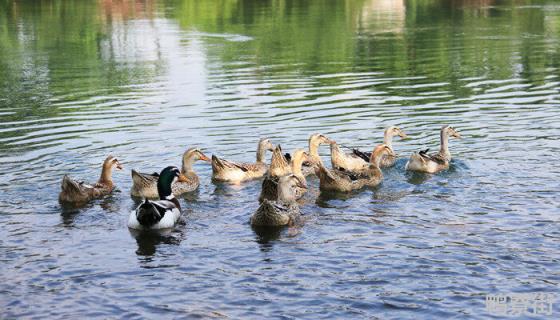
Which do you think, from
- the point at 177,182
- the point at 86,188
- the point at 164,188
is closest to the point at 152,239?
the point at 164,188

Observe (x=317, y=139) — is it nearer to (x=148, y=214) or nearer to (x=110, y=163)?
(x=110, y=163)

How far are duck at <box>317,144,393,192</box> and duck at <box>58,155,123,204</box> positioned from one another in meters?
4.59

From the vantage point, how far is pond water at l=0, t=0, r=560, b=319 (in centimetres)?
1395

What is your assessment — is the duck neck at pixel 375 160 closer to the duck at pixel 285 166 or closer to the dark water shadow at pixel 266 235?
the duck at pixel 285 166

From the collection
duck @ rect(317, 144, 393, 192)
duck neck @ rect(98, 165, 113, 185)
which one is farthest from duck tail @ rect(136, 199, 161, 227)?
duck @ rect(317, 144, 393, 192)

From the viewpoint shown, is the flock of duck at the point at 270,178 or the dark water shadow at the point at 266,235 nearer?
the dark water shadow at the point at 266,235

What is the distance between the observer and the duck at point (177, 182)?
65.1 ft

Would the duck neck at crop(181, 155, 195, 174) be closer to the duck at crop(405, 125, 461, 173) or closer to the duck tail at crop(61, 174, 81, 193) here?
the duck tail at crop(61, 174, 81, 193)

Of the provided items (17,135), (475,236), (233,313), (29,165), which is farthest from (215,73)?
(233,313)

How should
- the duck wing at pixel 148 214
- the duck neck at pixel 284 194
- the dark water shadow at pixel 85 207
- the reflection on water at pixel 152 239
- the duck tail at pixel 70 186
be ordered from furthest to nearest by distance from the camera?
the duck tail at pixel 70 186
the duck neck at pixel 284 194
the dark water shadow at pixel 85 207
the duck wing at pixel 148 214
the reflection on water at pixel 152 239

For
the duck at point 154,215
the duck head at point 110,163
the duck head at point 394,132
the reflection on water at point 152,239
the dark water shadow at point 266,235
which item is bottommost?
the reflection on water at point 152,239

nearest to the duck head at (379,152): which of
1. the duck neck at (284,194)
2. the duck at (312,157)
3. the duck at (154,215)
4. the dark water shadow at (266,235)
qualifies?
the duck at (312,157)

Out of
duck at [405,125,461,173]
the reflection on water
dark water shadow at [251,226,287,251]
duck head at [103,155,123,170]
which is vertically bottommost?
the reflection on water

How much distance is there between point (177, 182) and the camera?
20.5 meters
